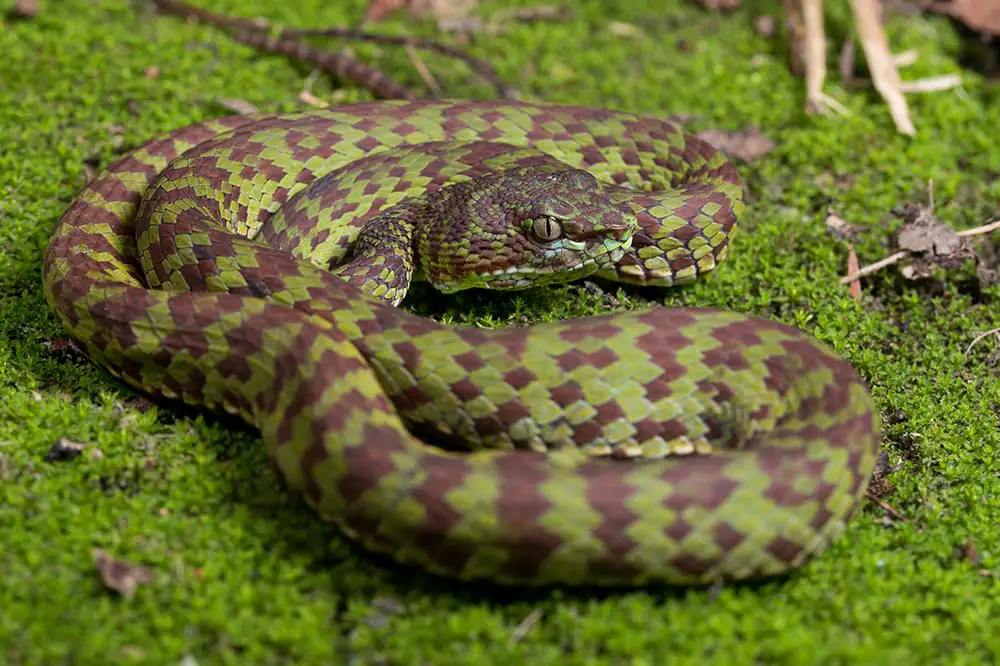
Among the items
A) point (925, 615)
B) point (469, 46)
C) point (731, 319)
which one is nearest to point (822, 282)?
point (731, 319)

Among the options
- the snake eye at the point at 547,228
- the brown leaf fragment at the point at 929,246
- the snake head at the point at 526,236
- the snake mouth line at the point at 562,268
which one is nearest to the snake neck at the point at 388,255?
the snake head at the point at 526,236

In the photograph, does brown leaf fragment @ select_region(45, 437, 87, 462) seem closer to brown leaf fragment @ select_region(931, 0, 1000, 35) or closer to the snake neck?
the snake neck

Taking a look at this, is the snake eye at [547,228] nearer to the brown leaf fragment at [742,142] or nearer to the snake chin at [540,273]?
the snake chin at [540,273]

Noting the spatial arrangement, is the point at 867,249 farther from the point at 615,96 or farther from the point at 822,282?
the point at 615,96

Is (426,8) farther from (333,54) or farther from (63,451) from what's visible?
(63,451)

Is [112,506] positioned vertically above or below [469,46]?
below
